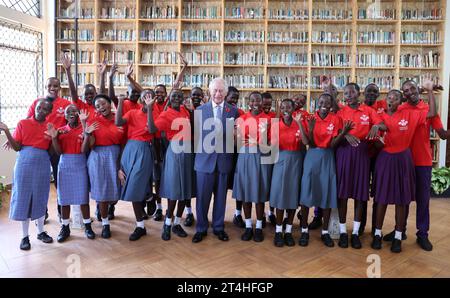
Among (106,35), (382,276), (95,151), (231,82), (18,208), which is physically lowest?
(382,276)

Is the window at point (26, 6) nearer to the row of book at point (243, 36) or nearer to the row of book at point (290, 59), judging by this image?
the row of book at point (243, 36)

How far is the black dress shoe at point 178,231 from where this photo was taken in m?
3.47

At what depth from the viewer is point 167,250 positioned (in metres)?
3.14

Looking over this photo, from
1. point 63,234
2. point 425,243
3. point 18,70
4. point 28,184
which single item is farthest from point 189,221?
point 18,70

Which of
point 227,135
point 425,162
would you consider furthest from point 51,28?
point 425,162

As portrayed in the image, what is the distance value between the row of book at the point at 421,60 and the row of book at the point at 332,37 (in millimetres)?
954

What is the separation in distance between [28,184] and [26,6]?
13.5 ft

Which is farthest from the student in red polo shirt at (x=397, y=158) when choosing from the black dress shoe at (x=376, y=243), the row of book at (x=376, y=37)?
the row of book at (x=376, y=37)

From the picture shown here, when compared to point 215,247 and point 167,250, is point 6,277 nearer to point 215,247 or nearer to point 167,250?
point 167,250

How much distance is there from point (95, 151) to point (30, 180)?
1.92 feet

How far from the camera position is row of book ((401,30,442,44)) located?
583 cm

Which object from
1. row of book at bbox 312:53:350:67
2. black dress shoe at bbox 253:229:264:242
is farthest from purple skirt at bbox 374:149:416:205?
row of book at bbox 312:53:350:67

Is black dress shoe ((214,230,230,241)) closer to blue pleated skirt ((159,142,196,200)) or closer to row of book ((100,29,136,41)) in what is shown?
blue pleated skirt ((159,142,196,200))

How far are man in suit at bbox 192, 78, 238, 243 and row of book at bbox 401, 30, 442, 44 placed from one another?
410 cm
